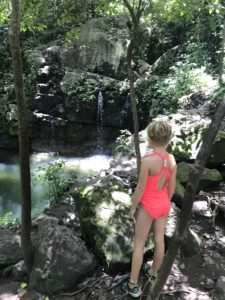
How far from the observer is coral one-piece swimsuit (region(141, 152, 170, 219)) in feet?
10.5

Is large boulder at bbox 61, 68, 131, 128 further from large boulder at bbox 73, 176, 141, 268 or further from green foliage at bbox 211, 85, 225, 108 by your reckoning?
large boulder at bbox 73, 176, 141, 268

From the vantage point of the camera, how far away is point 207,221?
511cm

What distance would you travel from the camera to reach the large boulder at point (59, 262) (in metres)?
3.74

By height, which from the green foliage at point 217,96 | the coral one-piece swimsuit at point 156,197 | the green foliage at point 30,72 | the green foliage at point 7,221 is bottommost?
the green foliage at point 7,221

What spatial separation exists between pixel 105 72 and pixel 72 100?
6.10 ft

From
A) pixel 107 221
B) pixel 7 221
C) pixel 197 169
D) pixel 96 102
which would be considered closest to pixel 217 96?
pixel 96 102

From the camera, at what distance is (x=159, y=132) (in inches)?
124

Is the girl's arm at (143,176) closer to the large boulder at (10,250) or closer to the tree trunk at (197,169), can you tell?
the tree trunk at (197,169)

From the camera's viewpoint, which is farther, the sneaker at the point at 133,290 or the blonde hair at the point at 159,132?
the sneaker at the point at 133,290

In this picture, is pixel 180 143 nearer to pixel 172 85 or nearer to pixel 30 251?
pixel 30 251

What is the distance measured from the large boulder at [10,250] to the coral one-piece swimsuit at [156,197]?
194cm

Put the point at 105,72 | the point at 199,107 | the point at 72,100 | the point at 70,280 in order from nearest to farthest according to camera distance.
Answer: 1. the point at 70,280
2. the point at 199,107
3. the point at 72,100
4. the point at 105,72

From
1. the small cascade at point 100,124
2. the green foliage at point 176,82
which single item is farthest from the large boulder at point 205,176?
the small cascade at point 100,124

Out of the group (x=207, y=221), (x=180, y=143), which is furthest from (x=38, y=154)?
(x=207, y=221)
